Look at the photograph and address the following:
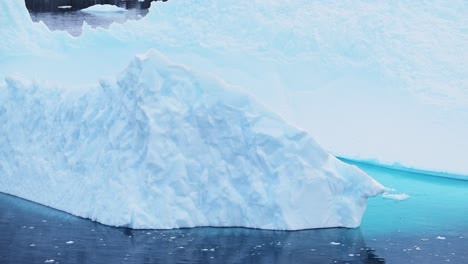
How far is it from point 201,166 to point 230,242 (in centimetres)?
113

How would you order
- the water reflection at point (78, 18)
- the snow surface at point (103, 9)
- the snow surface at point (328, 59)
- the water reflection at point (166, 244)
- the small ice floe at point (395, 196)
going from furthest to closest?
the snow surface at point (103, 9) < the water reflection at point (78, 18) < the snow surface at point (328, 59) < the small ice floe at point (395, 196) < the water reflection at point (166, 244)

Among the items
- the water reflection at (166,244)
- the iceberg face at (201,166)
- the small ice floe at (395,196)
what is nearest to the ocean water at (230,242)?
the water reflection at (166,244)

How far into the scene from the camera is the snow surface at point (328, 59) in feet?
49.2

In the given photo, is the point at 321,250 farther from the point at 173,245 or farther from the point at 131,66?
the point at 131,66

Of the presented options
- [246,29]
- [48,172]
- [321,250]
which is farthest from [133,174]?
[246,29]

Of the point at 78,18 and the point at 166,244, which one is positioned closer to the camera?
the point at 166,244

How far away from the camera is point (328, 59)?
628 inches

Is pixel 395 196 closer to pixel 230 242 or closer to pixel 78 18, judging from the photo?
pixel 230 242

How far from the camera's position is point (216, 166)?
10070 millimetres

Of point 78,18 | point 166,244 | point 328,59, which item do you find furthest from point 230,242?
point 78,18

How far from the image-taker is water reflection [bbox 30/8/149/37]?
26913mm

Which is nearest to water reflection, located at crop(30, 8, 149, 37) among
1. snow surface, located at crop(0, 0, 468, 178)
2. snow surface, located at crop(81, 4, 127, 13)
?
snow surface, located at crop(81, 4, 127, 13)

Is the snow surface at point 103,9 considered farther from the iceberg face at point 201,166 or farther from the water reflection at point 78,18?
the iceberg face at point 201,166

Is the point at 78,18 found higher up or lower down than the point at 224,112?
higher up
